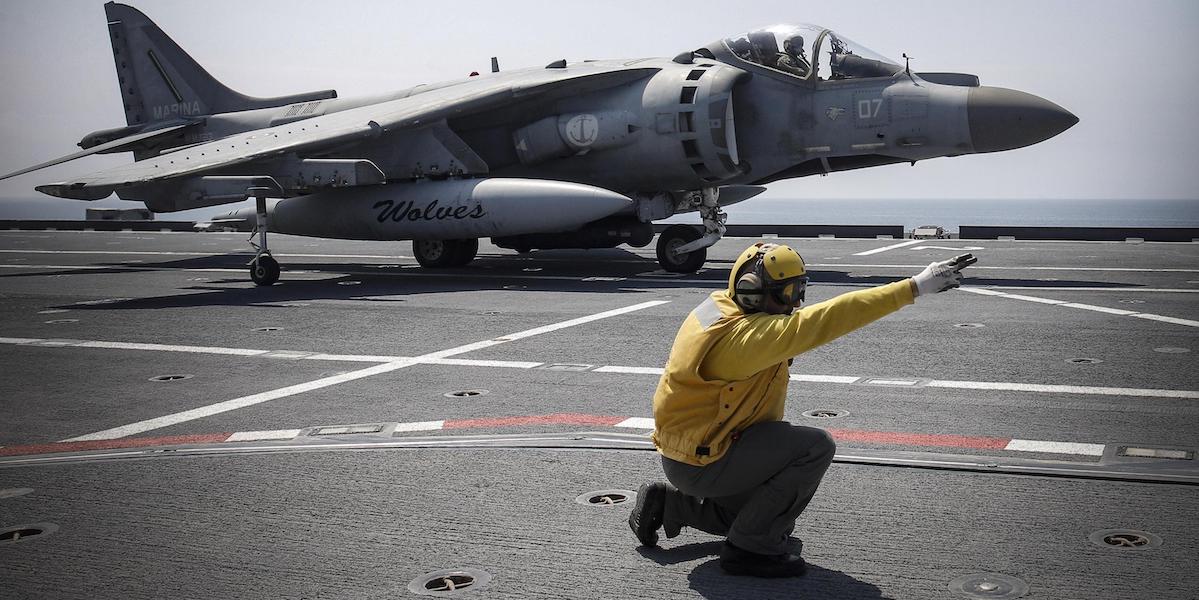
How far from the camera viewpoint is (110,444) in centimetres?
729

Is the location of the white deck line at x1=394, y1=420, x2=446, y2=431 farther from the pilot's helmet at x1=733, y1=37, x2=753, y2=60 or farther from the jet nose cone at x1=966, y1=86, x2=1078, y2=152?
the pilot's helmet at x1=733, y1=37, x2=753, y2=60

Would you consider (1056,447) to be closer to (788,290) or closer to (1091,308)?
(788,290)

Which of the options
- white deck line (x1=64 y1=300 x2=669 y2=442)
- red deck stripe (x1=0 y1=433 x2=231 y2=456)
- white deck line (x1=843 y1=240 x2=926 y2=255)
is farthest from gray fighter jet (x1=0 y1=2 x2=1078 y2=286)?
red deck stripe (x1=0 y1=433 x2=231 y2=456)

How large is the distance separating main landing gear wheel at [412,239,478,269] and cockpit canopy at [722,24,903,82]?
6727 millimetres

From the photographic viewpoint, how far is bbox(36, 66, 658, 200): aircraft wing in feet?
57.3

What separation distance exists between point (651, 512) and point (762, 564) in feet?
2.03

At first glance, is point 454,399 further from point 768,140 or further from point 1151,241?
point 1151,241

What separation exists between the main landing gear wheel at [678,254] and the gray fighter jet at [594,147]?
3 cm

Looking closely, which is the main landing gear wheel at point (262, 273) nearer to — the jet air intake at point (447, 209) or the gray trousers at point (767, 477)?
the jet air intake at point (447, 209)

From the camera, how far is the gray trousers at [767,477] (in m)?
4.57

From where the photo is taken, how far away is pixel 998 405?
25.5ft

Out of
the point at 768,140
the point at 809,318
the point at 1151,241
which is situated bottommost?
the point at 1151,241

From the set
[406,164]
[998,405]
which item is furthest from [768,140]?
[998,405]

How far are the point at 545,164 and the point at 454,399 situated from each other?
35.8ft
